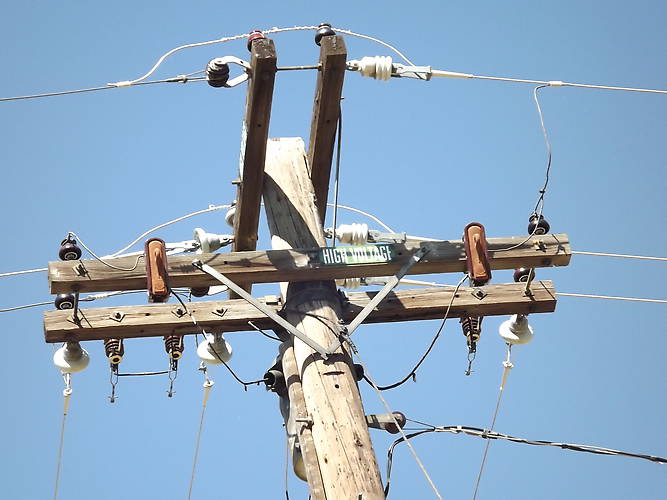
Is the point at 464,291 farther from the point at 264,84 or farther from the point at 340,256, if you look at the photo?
the point at 264,84

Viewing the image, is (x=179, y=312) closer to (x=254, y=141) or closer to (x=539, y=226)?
(x=254, y=141)

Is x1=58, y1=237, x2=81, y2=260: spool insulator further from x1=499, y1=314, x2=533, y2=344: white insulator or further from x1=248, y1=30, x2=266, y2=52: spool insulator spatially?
x1=499, y1=314, x2=533, y2=344: white insulator

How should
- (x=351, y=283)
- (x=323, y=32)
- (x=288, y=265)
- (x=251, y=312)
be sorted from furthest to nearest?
(x=351, y=283) → (x=323, y=32) → (x=251, y=312) → (x=288, y=265)

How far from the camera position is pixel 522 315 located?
8.63m

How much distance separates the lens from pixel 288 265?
314 inches

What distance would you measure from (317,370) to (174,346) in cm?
113

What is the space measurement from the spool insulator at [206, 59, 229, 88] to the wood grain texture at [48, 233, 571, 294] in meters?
1.20

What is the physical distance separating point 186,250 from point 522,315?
2354 millimetres

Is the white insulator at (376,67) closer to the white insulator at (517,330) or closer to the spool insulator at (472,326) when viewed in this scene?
the spool insulator at (472,326)

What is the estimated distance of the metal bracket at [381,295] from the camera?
7.65 m

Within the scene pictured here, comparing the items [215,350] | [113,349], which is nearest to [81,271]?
[113,349]

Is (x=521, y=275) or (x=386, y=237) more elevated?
(x=386, y=237)

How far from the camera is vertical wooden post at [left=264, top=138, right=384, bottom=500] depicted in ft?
22.5

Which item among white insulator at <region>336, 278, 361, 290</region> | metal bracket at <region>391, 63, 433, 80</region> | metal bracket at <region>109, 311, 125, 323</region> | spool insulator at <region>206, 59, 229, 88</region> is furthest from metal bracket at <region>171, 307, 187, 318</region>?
metal bracket at <region>391, 63, 433, 80</region>
